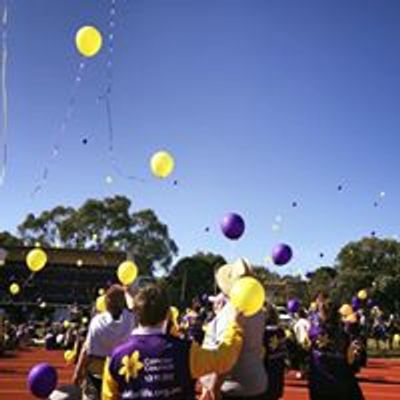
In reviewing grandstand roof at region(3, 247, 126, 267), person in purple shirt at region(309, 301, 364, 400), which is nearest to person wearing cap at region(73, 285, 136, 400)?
person in purple shirt at region(309, 301, 364, 400)

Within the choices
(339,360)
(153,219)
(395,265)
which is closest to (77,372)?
(339,360)

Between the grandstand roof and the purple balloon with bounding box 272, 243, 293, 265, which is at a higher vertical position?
the grandstand roof

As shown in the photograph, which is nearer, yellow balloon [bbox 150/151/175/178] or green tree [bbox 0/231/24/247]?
yellow balloon [bbox 150/151/175/178]

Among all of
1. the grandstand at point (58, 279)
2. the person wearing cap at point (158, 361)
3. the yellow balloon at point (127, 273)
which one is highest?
the grandstand at point (58, 279)

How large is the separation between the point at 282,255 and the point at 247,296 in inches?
244

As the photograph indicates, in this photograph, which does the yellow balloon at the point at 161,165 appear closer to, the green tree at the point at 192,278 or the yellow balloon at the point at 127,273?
the yellow balloon at the point at 127,273

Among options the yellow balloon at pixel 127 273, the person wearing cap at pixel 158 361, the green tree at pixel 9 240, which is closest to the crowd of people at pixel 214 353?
the person wearing cap at pixel 158 361

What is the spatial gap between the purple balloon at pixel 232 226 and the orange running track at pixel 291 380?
4.51m

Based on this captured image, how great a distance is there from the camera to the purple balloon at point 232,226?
29.6 feet

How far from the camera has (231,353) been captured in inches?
148

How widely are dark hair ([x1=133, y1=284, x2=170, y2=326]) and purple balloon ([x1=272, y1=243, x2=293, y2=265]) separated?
269 inches

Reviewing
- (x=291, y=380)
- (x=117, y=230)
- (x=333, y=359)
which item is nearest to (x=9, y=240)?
Result: (x=117, y=230)

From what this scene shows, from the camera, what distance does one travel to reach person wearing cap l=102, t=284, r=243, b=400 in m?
3.71

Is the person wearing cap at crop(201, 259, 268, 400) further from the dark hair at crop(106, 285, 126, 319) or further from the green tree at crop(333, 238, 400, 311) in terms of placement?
the green tree at crop(333, 238, 400, 311)
